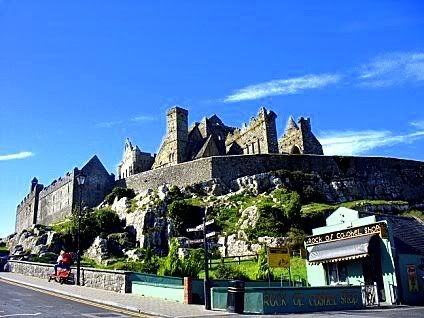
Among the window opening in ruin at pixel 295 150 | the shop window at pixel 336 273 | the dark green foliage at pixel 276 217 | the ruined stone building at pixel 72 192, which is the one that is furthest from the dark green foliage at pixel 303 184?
the shop window at pixel 336 273

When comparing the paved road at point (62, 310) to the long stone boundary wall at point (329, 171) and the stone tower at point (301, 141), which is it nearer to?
the long stone boundary wall at point (329, 171)

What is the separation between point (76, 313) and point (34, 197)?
2756 inches

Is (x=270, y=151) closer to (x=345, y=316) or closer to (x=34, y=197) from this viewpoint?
(x=34, y=197)

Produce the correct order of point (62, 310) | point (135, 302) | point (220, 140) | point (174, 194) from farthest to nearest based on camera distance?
point (220, 140) → point (174, 194) → point (135, 302) → point (62, 310)

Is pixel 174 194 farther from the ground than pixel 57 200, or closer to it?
closer to it

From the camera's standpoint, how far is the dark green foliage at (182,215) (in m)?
50.3

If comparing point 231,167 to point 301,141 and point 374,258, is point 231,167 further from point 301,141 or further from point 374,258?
point 374,258

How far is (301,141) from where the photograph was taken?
69750mm

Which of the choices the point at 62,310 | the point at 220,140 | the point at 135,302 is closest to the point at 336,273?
the point at 135,302

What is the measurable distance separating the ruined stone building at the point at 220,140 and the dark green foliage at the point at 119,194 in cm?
915

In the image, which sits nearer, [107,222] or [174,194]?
[107,222]

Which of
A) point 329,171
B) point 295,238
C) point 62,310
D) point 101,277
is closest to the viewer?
point 62,310

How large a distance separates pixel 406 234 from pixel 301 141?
143 ft

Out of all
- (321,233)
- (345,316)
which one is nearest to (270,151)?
(321,233)
